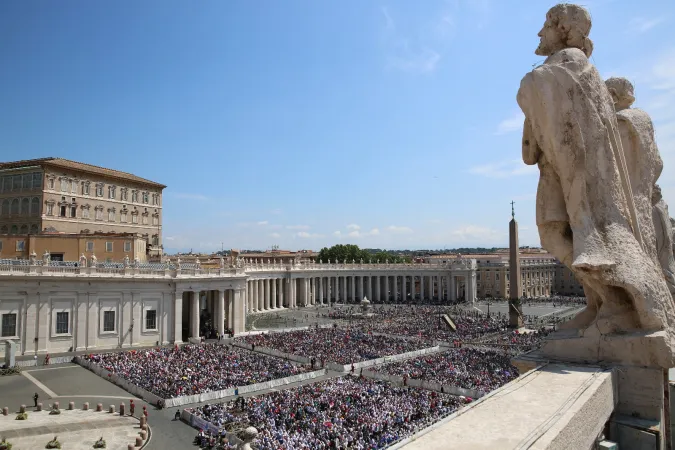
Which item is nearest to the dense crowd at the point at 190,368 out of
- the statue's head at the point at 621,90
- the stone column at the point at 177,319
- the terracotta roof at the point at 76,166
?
the stone column at the point at 177,319

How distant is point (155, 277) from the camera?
38.2 meters

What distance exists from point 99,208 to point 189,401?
3713cm

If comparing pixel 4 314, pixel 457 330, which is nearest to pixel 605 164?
pixel 4 314

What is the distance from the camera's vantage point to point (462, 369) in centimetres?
2869

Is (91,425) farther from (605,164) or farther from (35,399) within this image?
(605,164)

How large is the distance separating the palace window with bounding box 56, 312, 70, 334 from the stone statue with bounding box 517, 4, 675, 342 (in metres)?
34.8

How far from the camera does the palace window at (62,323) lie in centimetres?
3366

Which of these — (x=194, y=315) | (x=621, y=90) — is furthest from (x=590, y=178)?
(x=194, y=315)

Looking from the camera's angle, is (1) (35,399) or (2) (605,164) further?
(1) (35,399)

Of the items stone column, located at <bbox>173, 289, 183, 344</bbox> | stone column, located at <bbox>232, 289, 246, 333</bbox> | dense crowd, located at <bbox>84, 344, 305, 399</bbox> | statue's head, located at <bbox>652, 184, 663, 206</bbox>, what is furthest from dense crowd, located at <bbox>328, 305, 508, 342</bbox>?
statue's head, located at <bbox>652, 184, 663, 206</bbox>

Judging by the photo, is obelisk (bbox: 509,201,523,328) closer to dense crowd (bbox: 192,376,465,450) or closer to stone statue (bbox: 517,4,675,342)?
dense crowd (bbox: 192,376,465,450)

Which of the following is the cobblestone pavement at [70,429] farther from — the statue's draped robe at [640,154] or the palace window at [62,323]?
the statue's draped robe at [640,154]

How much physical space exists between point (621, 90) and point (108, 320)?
118ft

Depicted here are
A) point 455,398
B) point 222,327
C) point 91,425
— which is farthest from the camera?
point 222,327
